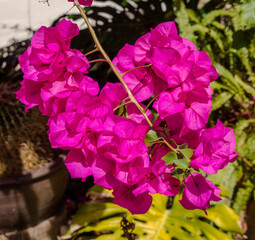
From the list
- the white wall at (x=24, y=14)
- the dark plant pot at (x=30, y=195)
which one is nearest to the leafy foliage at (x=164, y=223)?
the dark plant pot at (x=30, y=195)

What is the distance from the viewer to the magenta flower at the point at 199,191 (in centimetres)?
47

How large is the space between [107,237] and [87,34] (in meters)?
1.03

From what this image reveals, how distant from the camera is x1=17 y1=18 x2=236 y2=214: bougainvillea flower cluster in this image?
0.46 m

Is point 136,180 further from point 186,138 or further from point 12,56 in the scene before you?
point 12,56

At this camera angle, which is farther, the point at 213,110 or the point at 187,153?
the point at 213,110

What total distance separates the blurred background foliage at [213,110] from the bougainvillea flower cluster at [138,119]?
2.74 ft

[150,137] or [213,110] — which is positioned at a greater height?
[150,137]

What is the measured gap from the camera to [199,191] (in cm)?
47

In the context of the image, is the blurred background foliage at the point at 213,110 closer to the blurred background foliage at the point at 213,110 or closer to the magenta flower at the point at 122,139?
the blurred background foliage at the point at 213,110

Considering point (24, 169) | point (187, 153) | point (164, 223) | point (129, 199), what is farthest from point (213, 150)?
point (24, 169)

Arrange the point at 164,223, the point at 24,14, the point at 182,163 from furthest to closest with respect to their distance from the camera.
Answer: the point at 24,14 < the point at 164,223 < the point at 182,163

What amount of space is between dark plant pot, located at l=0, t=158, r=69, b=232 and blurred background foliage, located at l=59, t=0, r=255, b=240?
0.19 m

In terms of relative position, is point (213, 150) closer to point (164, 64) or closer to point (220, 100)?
point (164, 64)

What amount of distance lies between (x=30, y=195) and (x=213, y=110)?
1.01 meters
